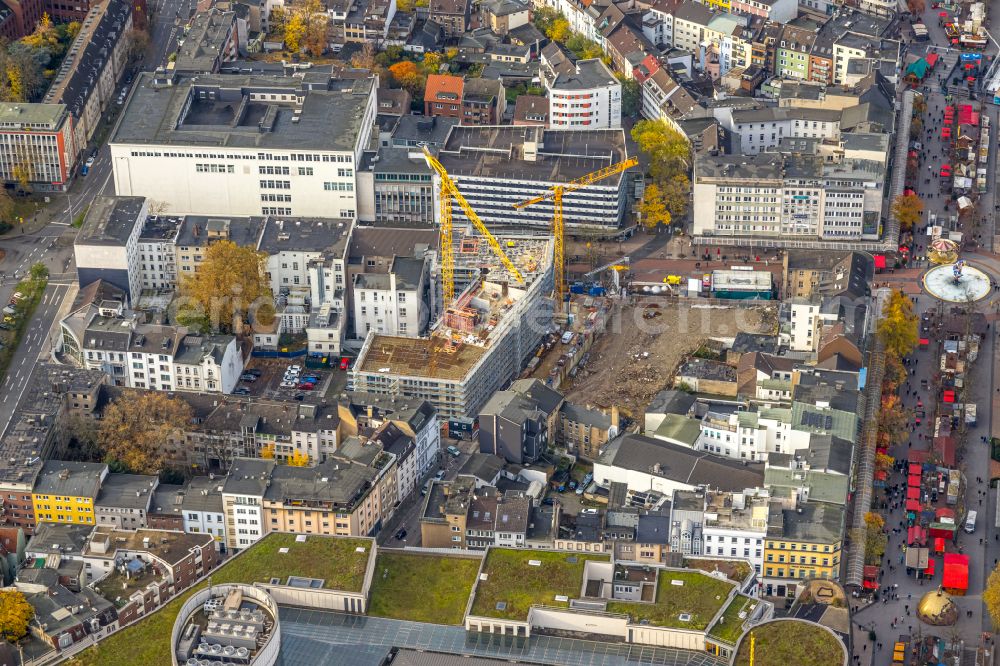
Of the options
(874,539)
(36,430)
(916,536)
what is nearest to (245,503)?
(36,430)

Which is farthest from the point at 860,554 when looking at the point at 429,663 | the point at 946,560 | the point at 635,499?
the point at 429,663

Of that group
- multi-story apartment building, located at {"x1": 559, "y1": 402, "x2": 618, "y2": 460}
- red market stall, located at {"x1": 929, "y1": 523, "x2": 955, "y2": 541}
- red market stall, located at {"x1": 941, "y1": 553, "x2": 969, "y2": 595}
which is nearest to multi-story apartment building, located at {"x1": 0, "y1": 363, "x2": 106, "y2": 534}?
multi-story apartment building, located at {"x1": 559, "y1": 402, "x2": 618, "y2": 460}

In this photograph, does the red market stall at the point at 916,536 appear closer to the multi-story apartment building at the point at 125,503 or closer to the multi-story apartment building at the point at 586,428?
the multi-story apartment building at the point at 586,428

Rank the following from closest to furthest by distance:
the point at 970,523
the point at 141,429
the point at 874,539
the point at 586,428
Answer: the point at 874,539, the point at 970,523, the point at 141,429, the point at 586,428

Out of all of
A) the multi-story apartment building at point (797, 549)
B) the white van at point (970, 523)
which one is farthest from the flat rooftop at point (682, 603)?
the white van at point (970, 523)

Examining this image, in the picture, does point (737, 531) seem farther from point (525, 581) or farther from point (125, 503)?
point (125, 503)

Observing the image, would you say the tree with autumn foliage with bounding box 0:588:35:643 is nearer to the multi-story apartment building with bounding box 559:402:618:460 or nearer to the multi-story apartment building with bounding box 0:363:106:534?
the multi-story apartment building with bounding box 0:363:106:534

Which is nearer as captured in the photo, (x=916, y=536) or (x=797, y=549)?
(x=797, y=549)
